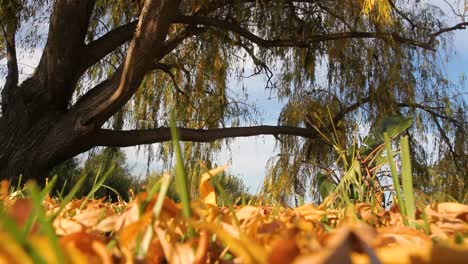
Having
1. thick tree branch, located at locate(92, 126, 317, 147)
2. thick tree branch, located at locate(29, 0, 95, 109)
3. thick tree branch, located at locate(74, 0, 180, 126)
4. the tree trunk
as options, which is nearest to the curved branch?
the tree trunk

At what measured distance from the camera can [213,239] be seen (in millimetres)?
275

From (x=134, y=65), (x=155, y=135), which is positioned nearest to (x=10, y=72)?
(x=155, y=135)

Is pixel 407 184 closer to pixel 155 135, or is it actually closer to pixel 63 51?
pixel 63 51

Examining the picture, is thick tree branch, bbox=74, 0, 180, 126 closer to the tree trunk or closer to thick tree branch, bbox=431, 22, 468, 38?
the tree trunk

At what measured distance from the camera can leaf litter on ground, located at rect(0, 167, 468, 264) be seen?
4.9 inches

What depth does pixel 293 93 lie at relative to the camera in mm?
4820

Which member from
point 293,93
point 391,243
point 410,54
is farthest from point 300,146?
point 391,243

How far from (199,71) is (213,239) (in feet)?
15.3

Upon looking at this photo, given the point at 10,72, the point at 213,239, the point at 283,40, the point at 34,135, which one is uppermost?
the point at 283,40

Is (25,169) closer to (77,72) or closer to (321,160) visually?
(77,72)

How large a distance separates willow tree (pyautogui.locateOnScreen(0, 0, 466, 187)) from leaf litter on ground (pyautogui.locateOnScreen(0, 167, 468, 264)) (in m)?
3.46

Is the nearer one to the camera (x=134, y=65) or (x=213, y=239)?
(x=213, y=239)

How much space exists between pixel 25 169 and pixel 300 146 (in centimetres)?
247

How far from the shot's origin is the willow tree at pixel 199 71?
4066 mm
